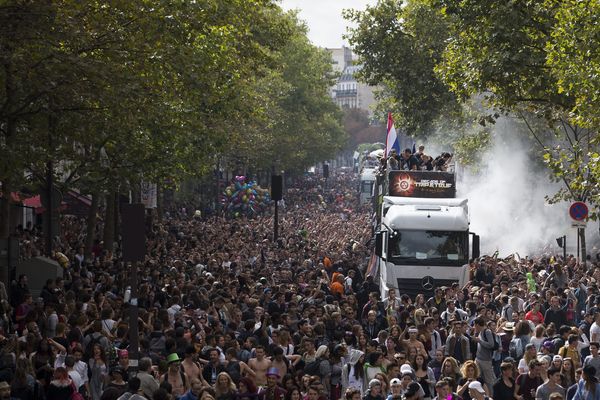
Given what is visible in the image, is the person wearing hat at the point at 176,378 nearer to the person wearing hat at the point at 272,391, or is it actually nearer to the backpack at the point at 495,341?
the person wearing hat at the point at 272,391

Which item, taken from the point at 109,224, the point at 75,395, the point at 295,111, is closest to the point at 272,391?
the point at 75,395

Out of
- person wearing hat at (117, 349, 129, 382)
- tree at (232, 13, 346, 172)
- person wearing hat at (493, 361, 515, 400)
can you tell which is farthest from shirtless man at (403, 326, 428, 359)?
tree at (232, 13, 346, 172)

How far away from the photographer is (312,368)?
17.3 metres

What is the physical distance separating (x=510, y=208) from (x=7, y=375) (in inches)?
2132

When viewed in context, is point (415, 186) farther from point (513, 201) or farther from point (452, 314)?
point (513, 201)

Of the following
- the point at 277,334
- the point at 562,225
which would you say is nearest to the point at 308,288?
the point at 277,334

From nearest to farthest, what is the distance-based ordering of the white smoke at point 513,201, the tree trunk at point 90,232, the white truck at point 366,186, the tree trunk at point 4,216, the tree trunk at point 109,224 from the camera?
the tree trunk at point 4,216, the tree trunk at point 90,232, the tree trunk at point 109,224, the white smoke at point 513,201, the white truck at point 366,186

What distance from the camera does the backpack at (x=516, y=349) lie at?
1928cm

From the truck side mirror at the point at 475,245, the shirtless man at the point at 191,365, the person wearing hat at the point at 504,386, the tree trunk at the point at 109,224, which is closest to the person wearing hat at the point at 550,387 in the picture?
the person wearing hat at the point at 504,386

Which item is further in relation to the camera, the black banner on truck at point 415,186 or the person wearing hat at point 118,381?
the black banner on truck at point 415,186

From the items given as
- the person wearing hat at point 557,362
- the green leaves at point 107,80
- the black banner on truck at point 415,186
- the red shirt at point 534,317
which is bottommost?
the person wearing hat at point 557,362

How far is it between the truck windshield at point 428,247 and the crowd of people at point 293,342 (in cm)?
117

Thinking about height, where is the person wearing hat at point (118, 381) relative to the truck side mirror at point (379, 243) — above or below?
below

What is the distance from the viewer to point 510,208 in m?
67.9
